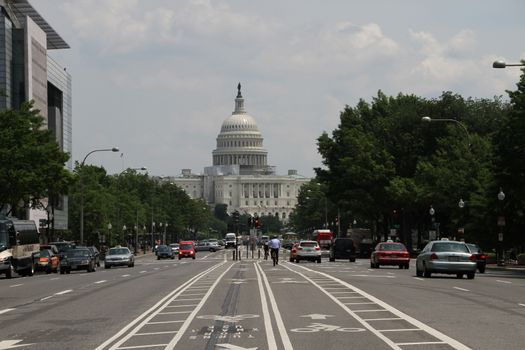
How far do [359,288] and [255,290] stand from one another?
3.15 metres

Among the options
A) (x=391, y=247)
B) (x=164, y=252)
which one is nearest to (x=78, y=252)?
(x=391, y=247)

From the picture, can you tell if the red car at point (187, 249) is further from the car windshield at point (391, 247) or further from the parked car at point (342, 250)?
the car windshield at point (391, 247)

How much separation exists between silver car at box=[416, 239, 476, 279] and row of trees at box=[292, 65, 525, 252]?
16.8 m

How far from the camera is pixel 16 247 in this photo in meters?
53.3

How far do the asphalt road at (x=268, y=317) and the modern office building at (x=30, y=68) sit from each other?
7295cm

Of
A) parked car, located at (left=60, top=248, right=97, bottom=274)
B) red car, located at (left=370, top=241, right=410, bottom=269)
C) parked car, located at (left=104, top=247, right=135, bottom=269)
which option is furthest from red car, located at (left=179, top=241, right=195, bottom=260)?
red car, located at (left=370, top=241, right=410, bottom=269)

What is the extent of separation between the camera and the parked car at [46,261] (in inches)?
2345

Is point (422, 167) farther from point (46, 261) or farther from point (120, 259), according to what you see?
point (46, 261)

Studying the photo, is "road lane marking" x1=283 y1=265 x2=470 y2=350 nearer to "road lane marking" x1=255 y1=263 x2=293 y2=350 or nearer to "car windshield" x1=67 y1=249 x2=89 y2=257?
"road lane marking" x1=255 y1=263 x2=293 y2=350

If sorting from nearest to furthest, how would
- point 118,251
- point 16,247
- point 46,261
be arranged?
1. point 16,247
2. point 46,261
3. point 118,251

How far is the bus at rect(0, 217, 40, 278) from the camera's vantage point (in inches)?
2012

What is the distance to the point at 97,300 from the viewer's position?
1078 inches

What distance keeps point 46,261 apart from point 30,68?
54.3m

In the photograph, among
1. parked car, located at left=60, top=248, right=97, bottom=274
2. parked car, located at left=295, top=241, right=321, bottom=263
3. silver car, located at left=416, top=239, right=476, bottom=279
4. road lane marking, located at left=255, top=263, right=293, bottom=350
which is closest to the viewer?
road lane marking, located at left=255, top=263, right=293, bottom=350
